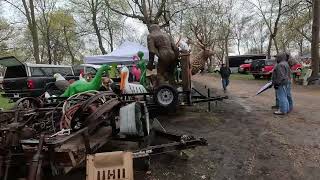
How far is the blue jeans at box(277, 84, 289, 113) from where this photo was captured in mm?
11359

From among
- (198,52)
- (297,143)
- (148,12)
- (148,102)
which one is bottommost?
(297,143)

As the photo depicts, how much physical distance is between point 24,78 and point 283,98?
37.8ft

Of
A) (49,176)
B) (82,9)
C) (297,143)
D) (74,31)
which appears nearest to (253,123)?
(297,143)

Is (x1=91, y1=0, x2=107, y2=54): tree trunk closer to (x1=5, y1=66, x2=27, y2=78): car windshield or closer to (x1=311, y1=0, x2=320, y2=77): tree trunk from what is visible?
(x1=311, y1=0, x2=320, y2=77): tree trunk

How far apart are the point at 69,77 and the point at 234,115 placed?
33.3 ft

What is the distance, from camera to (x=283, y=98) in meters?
11.4

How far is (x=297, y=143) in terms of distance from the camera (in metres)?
7.76

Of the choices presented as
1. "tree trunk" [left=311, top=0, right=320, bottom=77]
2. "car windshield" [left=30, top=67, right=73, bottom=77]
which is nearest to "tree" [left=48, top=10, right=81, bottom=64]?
"car windshield" [left=30, top=67, right=73, bottom=77]

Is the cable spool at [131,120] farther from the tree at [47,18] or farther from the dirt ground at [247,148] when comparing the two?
the tree at [47,18]

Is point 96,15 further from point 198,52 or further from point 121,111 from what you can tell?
point 121,111

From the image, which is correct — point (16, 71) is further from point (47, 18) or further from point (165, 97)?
point (47, 18)

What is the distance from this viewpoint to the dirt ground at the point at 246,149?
6.21 meters

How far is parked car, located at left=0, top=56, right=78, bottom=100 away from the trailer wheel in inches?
363

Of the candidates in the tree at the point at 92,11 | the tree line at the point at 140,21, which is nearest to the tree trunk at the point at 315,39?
the tree line at the point at 140,21
